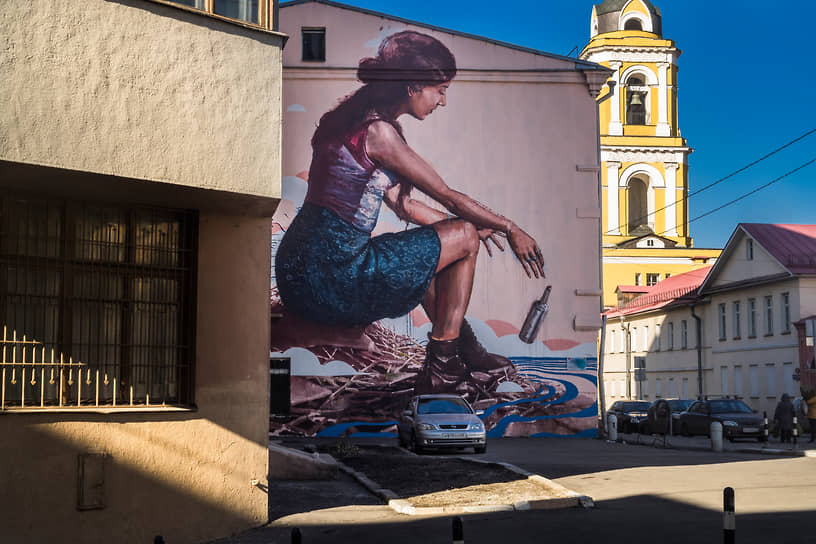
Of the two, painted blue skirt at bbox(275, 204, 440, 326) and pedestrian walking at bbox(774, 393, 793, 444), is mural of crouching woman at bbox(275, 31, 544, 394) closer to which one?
painted blue skirt at bbox(275, 204, 440, 326)

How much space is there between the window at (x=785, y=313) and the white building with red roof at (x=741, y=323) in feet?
0.15

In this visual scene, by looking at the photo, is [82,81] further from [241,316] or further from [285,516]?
[285,516]

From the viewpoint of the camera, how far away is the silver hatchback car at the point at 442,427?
26.3 metres

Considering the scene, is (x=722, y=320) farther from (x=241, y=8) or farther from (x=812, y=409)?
(x=241, y=8)

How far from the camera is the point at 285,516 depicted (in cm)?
1336

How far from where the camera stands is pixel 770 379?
164ft

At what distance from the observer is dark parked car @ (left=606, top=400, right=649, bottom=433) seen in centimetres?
4703

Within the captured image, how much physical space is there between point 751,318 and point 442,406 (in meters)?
29.2

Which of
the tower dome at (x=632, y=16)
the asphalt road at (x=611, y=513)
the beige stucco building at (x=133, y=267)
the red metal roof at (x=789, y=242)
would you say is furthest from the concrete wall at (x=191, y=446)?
the tower dome at (x=632, y=16)

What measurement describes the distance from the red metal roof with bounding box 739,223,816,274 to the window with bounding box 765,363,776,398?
502 centimetres

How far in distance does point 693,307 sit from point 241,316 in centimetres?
5078

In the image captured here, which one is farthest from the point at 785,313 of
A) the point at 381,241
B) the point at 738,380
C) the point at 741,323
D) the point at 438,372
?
the point at 381,241

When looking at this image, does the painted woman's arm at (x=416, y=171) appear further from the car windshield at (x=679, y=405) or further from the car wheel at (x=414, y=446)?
the car windshield at (x=679, y=405)

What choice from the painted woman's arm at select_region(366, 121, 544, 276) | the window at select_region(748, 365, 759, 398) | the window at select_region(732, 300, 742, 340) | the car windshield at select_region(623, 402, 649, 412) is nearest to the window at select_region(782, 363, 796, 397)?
the window at select_region(748, 365, 759, 398)
